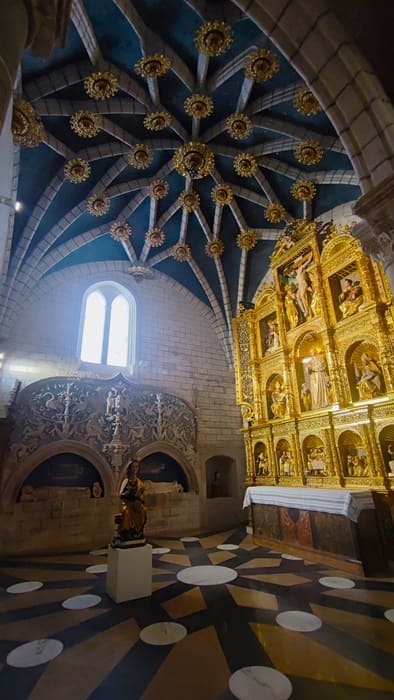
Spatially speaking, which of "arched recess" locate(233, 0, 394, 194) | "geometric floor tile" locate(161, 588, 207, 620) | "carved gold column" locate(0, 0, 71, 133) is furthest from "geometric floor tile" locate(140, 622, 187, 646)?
"arched recess" locate(233, 0, 394, 194)

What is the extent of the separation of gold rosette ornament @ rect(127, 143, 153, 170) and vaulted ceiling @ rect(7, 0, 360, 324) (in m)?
0.04

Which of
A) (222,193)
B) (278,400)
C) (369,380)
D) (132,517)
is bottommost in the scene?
(132,517)

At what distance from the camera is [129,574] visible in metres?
4.17

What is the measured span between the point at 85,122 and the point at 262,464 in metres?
9.29

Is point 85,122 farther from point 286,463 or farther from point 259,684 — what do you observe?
point 286,463

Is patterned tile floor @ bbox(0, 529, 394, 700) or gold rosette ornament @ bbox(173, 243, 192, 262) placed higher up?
gold rosette ornament @ bbox(173, 243, 192, 262)

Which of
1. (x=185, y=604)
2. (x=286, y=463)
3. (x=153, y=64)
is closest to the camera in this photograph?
(x=185, y=604)

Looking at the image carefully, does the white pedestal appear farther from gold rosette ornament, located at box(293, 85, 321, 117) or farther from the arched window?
gold rosette ornament, located at box(293, 85, 321, 117)

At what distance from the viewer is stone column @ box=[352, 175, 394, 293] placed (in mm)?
2689

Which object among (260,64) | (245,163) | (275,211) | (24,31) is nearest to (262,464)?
(275,211)

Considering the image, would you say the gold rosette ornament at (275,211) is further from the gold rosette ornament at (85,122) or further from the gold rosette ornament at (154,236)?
the gold rosette ornament at (85,122)

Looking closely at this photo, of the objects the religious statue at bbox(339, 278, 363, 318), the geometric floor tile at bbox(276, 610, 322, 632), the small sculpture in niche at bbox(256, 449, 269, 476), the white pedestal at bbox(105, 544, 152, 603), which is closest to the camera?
the geometric floor tile at bbox(276, 610, 322, 632)

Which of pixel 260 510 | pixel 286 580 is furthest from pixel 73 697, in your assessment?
pixel 260 510

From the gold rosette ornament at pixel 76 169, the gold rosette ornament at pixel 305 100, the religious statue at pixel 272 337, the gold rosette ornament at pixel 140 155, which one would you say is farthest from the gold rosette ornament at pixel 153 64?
the religious statue at pixel 272 337
